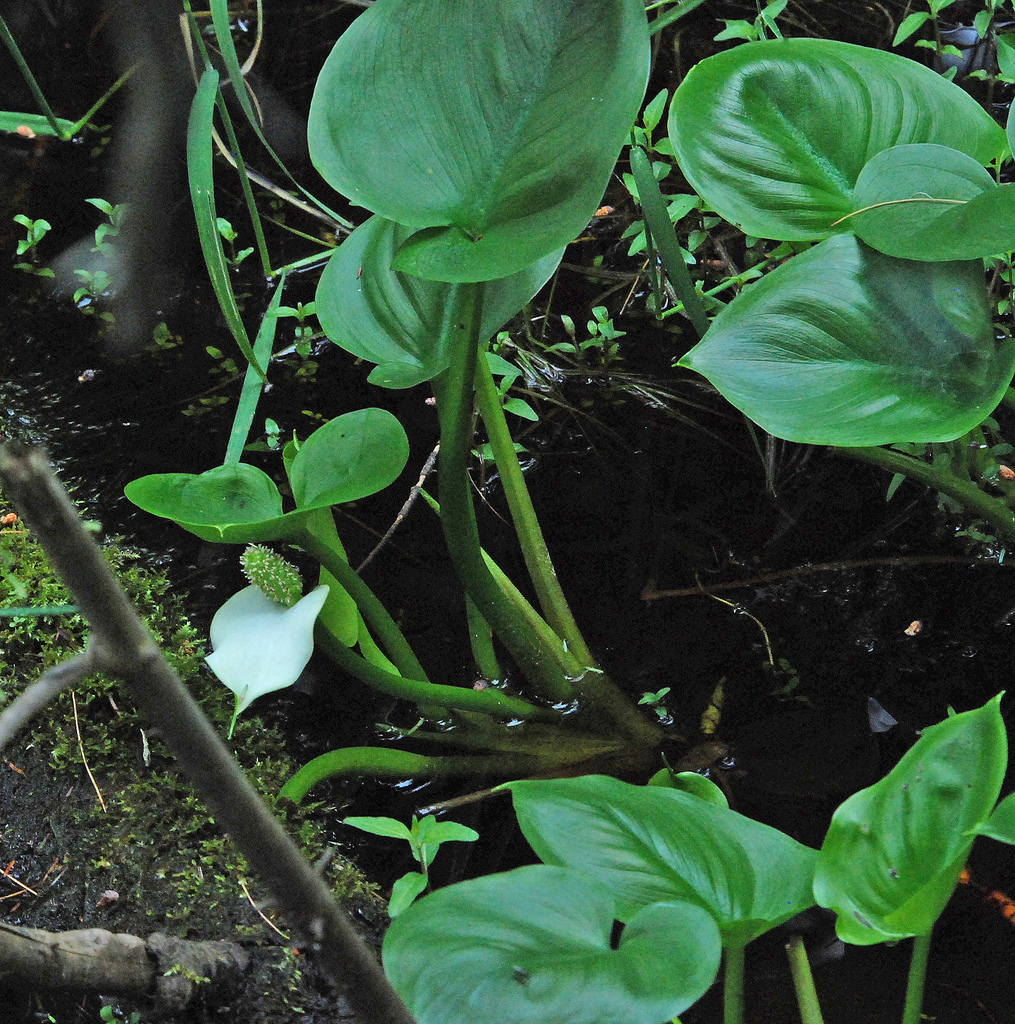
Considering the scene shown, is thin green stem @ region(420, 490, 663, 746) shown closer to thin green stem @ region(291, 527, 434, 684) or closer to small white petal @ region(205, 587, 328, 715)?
thin green stem @ region(291, 527, 434, 684)

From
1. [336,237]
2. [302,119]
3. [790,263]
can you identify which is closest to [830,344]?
[790,263]

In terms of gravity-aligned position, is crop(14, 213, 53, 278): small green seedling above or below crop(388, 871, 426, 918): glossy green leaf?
above

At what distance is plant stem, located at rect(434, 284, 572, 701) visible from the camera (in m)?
0.81

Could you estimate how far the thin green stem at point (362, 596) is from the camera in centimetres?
85

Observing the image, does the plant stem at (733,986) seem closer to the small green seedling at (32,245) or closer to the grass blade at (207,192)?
the grass blade at (207,192)

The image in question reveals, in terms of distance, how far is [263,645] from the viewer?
2.74ft

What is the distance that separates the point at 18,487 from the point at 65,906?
75 centimetres

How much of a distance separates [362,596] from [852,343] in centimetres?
57

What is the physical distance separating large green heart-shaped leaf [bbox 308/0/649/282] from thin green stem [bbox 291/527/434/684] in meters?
0.29

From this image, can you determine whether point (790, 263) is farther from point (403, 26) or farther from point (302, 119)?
point (302, 119)

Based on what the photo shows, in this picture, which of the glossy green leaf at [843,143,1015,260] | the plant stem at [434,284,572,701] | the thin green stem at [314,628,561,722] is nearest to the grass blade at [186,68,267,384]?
the plant stem at [434,284,572,701]

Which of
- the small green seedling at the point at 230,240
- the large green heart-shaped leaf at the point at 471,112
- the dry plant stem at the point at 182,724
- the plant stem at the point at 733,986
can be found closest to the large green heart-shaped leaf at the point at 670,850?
the plant stem at the point at 733,986

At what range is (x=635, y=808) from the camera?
2.08 ft

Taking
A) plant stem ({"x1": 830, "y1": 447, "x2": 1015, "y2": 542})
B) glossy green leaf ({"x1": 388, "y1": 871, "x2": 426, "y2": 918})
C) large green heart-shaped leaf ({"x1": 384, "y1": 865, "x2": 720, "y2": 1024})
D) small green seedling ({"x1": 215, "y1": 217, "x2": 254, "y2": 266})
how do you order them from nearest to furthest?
large green heart-shaped leaf ({"x1": 384, "y1": 865, "x2": 720, "y2": 1024}) → glossy green leaf ({"x1": 388, "y1": 871, "x2": 426, "y2": 918}) → plant stem ({"x1": 830, "y1": 447, "x2": 1015, "y2": 542}) → small green seedling ({"x1": 215, "y1": 217, "x2": 254, "y2": 266})
